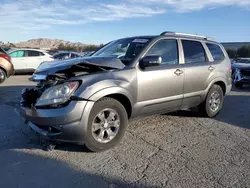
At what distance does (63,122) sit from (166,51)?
7.97ft

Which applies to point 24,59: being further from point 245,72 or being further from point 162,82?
point 162,82

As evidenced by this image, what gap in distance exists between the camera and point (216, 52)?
249 inches

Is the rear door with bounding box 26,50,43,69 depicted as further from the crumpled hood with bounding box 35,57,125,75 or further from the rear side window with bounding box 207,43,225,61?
the crumpled hood with bounding box 35,57,125,75

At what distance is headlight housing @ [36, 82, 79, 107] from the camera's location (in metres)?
3.74

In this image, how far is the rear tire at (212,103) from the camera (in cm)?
598

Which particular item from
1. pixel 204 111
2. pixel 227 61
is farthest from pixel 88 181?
pixel 227 61

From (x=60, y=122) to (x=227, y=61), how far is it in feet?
14.7

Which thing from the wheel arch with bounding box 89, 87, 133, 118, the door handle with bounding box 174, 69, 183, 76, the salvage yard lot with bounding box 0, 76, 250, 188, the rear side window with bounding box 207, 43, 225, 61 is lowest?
the salvage yard lot with bounding box 0, 76, 250, 188

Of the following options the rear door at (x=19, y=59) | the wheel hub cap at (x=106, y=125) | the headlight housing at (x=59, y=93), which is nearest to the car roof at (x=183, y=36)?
the wheel hub cap at (x=106, y=125)

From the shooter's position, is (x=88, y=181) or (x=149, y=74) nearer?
(x=88, y=181)

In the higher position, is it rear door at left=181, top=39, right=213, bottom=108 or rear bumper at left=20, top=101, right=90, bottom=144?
rear door at left=181, top=39, right=213, bottom=108

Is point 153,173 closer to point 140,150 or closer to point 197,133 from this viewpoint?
point 140,150

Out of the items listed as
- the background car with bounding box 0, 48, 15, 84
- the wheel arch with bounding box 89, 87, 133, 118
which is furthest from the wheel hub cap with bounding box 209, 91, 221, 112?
the background car with bounding box 0, 48, 15, 84

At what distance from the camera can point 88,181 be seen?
326cm
